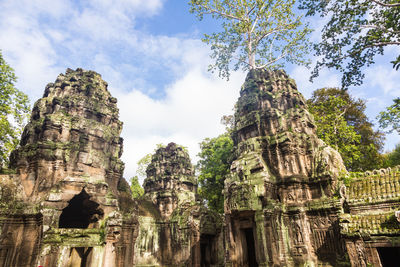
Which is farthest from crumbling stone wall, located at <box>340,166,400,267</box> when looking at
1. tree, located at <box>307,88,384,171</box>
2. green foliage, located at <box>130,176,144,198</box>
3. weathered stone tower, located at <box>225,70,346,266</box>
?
green foliage, located at <box>130,176,144,198</box>

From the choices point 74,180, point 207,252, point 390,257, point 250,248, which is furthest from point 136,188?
point 390,257

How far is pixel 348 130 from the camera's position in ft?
66.6

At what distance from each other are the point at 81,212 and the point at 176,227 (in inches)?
276

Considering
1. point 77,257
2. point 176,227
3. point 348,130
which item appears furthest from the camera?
point 348,130

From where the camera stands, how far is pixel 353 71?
987 cm

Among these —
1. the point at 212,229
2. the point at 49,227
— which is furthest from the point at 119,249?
the point at 212,229

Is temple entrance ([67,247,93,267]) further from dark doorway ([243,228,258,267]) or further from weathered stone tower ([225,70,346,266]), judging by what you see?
dark doorway ([243,228,258,267])

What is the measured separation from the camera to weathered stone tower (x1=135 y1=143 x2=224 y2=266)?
1703 cm

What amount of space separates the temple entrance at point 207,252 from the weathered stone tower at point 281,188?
3624mm

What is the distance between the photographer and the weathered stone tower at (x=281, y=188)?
11.8 m

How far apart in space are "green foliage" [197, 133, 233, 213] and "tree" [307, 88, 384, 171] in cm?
833

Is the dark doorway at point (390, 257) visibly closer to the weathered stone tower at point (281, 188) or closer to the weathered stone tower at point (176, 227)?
the weathered stone tower at point (281, 188)

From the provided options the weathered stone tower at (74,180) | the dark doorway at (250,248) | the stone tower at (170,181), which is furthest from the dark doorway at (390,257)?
the stone tower at (170,181)

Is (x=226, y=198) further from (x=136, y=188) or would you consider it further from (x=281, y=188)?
(x=136, y=188)
